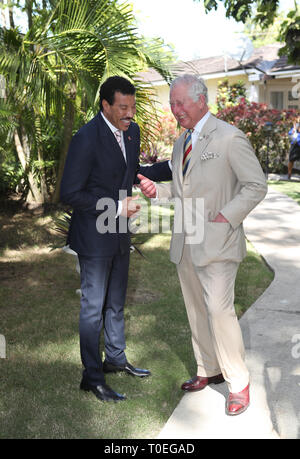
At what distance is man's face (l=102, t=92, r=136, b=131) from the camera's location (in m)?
3.45

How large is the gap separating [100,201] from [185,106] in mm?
790

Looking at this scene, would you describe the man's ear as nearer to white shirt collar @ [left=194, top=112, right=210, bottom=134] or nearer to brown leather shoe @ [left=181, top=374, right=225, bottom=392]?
white shirt collar @ [left=194, top=112, right=210, bottom=134]

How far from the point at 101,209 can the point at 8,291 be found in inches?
124

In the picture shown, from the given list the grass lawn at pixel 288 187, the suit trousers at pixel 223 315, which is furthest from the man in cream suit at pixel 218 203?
the grass lawn at pixel 288 187

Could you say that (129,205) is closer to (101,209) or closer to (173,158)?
(101,209)

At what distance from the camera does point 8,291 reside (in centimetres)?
628

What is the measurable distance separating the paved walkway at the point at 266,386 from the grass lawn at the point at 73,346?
0.16 meters

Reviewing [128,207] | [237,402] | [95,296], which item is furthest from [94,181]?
[237,402]

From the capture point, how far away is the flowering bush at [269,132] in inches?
681

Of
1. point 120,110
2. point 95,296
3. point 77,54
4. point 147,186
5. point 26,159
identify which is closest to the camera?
point 120,110

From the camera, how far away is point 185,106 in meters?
3.30

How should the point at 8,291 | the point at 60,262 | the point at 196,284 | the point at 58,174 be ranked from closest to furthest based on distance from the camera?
the point at 196,284, the point at 8,291, the point at 60,262, the point at 58,174

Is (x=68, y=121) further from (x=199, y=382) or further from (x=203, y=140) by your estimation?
(x=199, y=382)
